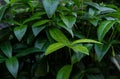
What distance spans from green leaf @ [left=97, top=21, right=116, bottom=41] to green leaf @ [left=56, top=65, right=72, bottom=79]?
A: 0.18 meters

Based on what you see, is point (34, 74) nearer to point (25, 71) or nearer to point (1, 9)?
point (25, 71)

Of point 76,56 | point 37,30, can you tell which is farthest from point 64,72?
point 37,30

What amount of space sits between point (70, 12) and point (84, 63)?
0.24 m

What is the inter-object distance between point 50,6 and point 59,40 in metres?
0.14

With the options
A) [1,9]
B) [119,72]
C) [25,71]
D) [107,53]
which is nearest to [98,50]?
[107,53]

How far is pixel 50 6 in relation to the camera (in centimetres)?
119

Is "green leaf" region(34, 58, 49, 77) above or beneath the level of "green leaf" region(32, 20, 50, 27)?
beneath

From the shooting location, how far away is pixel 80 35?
1.30 m

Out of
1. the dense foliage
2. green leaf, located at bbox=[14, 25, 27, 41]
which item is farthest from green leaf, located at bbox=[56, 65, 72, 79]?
green leaf, located at bbox=[14, 25, 27, 41]

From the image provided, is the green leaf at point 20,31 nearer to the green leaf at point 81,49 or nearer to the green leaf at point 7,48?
the green leaf at point 7,48

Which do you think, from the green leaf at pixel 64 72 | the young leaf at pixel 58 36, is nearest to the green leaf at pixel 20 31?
the young leaf at pixel 58 36

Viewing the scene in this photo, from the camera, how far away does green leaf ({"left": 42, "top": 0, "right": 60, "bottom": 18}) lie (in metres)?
1.18

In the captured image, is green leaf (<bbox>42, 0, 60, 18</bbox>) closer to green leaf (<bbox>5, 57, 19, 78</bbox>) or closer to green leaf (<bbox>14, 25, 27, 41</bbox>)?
green leaf (<bbox>14, 25, 27, 41</bbox>)

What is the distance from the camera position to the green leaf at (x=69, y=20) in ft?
3.96
